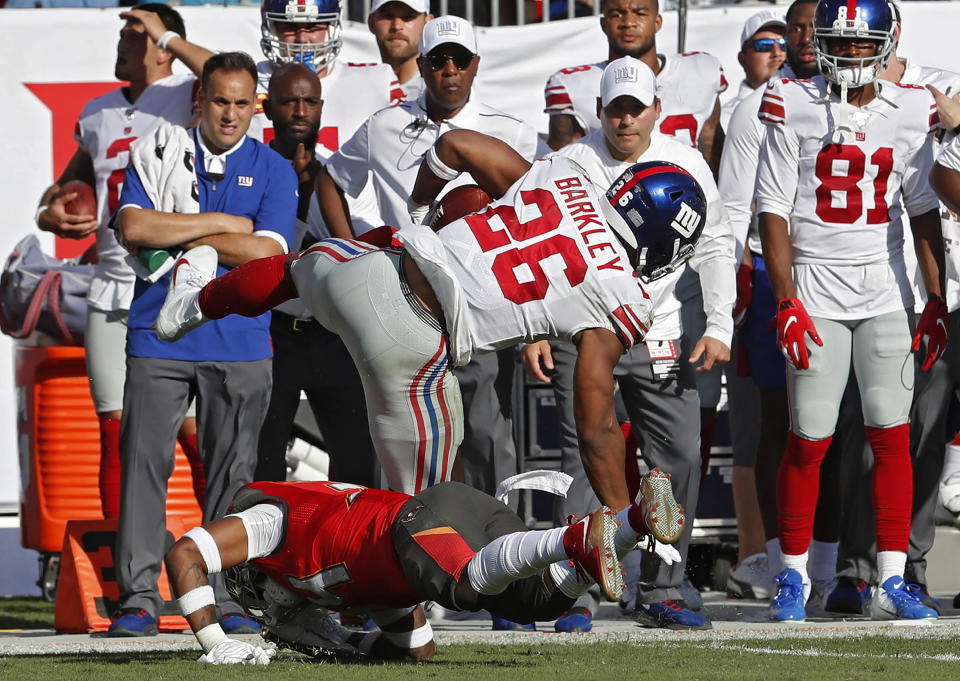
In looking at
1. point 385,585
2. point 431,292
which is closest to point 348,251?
point 431,292

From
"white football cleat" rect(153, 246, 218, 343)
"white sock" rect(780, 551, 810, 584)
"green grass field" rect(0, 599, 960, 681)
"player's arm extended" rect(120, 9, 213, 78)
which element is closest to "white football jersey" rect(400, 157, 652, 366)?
"white football cleat" rect(153, 246, 218, 343)

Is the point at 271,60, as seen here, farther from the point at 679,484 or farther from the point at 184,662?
the point at 184,662

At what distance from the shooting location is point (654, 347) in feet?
18.4

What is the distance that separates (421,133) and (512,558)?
239 cm

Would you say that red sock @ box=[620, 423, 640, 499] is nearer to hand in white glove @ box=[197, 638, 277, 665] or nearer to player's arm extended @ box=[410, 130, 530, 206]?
player's arm extended @ box=[410, 130, 530, 206]

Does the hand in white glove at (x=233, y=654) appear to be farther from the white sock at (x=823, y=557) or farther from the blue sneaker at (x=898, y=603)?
the white sock at (x=823, y=557)

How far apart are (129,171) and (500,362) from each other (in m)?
1.45

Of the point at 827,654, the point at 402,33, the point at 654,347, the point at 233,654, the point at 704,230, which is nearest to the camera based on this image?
the point at 233,654

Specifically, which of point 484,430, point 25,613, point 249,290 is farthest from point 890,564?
point 25,613

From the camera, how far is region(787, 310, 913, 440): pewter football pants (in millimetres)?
5477

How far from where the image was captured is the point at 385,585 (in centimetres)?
409

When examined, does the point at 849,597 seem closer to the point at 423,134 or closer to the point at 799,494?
the point at 799,494

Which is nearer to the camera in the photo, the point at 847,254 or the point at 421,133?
the point at 847,254

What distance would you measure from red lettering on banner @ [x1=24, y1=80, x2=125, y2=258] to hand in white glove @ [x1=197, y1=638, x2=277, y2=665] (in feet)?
13.1
